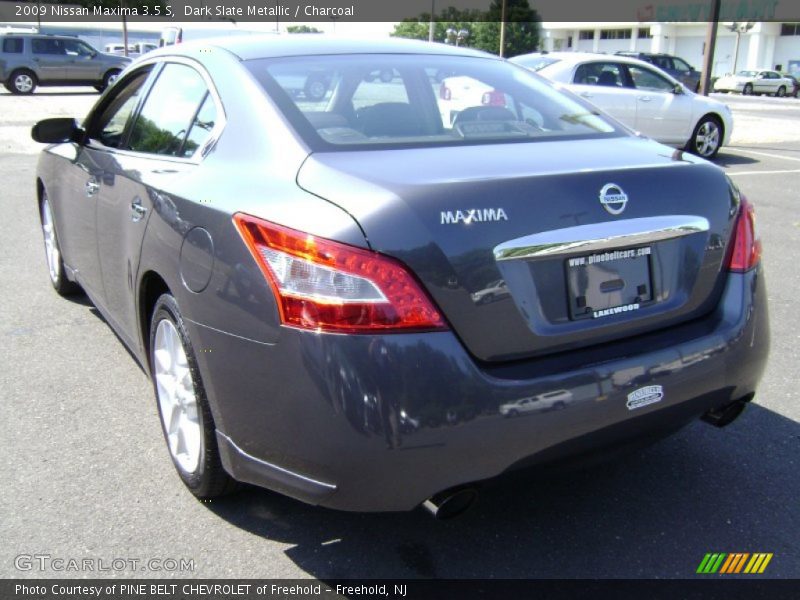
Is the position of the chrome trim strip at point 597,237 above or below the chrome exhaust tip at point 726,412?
above

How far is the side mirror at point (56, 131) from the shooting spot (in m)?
4.29

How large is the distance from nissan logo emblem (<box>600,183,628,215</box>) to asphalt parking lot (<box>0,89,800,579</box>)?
0.86m

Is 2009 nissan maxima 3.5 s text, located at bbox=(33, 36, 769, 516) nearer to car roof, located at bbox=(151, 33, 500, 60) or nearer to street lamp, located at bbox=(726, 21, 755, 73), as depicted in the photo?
car roof, located at bbox=(151, 33, 500, 60)

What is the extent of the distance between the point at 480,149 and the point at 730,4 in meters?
72.8

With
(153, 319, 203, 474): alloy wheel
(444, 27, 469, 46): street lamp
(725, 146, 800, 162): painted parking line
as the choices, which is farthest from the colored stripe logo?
(444, 27, 469, 46): street lamp

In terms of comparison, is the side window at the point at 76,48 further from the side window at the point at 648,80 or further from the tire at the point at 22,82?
the side window at the point at 648,80

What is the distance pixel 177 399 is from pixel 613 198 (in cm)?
175

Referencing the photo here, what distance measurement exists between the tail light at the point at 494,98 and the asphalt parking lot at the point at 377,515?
1.52 meters

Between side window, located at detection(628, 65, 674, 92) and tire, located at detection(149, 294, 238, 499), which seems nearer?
tire, located at detection(149, 294, 238, 499)

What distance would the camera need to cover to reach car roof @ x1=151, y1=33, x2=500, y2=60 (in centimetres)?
327

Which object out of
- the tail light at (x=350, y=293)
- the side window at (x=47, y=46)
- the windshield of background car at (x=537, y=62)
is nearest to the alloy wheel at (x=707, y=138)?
the windshield of background car at (x=537, y=62)

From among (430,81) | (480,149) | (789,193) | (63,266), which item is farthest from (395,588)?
(789,193)

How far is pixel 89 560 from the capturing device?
2.72 meters

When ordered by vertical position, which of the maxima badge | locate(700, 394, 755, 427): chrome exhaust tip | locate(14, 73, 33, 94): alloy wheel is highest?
the maxima badge
